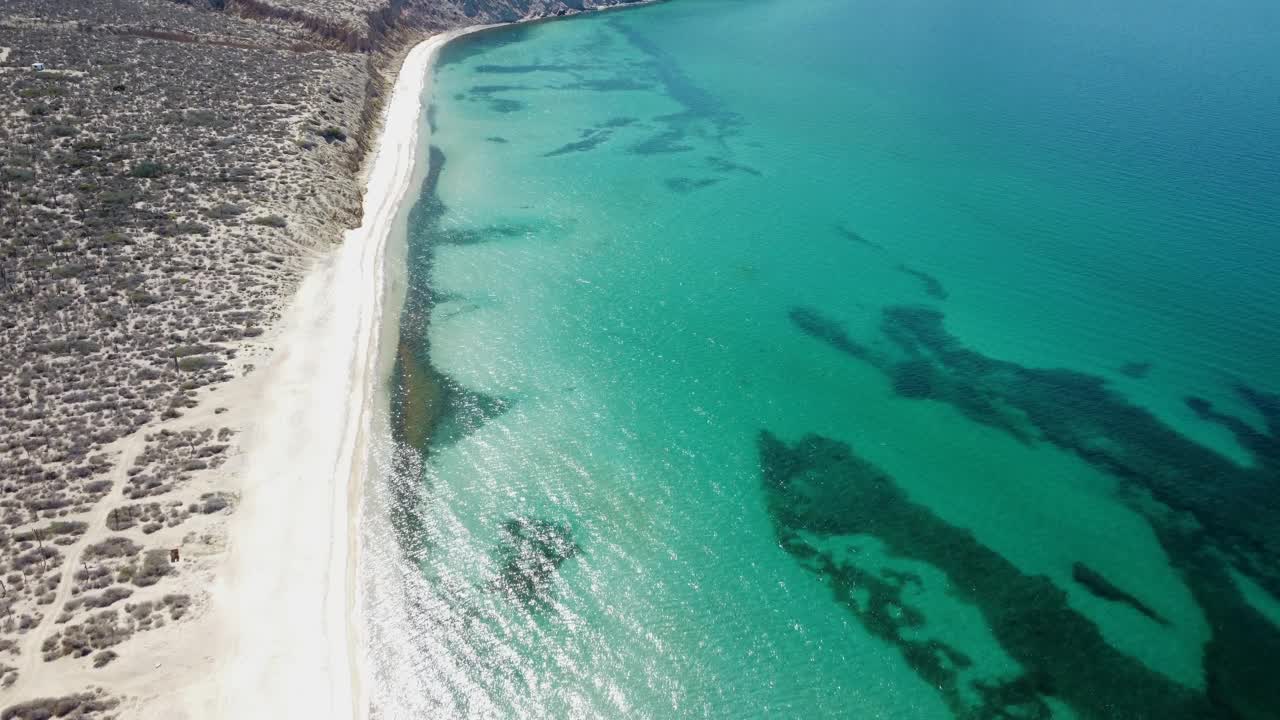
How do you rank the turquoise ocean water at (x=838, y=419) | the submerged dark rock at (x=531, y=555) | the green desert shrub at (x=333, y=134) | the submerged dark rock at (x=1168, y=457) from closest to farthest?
1. the turquoise ocean water at (x=838, y=419)
2. the submerged dark rock at (x=1168, y=457)
3. the submerged dark rock at (x=531, y=555)
4. the green desert shrub at (x=333, y=134)

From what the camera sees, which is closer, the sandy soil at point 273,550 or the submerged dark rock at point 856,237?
the sandy soil at point 273,550

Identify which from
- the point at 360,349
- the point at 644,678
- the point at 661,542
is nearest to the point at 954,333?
the point at 661,542

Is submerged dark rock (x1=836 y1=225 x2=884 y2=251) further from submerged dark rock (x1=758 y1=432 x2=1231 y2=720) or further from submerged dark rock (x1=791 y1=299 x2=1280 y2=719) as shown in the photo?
submerged dark rock (x1=758 y1=432 x2=1231 y2=720)

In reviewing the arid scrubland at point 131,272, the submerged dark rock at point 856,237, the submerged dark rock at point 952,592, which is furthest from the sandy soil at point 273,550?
the submerged dark rock at point 856,237

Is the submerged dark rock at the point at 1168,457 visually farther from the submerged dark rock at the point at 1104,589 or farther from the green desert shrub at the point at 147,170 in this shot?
the green desert shrub at the point at 147,170

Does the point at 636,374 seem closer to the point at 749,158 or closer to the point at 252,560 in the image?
the point at 252,560

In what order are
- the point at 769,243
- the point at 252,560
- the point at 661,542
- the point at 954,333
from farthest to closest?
the point at 769,243 < the point at 954,333 < the point at 661,542 < the point at 252,560

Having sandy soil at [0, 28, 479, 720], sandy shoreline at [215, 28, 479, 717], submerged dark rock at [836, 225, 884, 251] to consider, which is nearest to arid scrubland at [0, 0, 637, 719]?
sandy soil at [0, 28, 479, 720]
